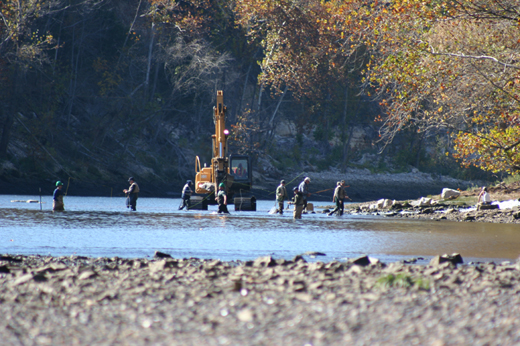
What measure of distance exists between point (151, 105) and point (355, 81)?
731 inches

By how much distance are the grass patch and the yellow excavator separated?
20505 mm

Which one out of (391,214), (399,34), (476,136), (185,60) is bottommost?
(391,214)

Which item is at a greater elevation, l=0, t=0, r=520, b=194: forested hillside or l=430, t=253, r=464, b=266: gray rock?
l=0, t=0, r=520, b=194: forested hillside

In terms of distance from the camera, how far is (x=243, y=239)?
15367 mm

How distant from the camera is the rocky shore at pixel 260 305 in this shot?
5.33m

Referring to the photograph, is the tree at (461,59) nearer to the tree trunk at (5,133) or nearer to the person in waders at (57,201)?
the person in waders at (57,201)

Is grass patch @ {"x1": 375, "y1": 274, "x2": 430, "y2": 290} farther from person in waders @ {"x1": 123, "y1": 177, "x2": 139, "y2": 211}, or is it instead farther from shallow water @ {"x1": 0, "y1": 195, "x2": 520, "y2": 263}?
person in waders @ {"x1": 123, "y1": 177, "x2": 139, "y2": 211}

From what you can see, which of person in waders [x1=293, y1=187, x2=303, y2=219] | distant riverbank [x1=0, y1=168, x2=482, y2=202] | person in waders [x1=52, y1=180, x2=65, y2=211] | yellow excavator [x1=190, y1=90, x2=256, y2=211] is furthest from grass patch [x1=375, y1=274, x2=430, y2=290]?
distant riverbank [x1=0, y1=168, x2=482, y2=202]

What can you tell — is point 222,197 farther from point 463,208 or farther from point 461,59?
point 461,59

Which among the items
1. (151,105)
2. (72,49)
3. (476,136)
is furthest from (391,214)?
(72,49)

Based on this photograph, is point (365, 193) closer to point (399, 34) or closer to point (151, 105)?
point (151, 105)

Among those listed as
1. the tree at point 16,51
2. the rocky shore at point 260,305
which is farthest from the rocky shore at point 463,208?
the tree at point 16,51

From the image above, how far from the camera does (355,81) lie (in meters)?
56.6

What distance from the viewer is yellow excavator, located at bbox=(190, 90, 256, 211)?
2836cm
